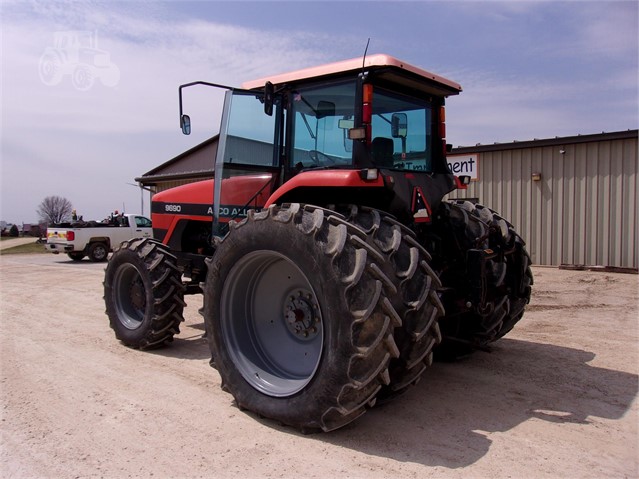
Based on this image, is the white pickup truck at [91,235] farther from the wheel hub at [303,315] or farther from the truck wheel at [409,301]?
the truck wheel at [409,301]

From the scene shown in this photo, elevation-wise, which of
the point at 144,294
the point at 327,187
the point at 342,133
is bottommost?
the point at 144,294

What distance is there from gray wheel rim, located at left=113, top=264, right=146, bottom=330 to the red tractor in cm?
4

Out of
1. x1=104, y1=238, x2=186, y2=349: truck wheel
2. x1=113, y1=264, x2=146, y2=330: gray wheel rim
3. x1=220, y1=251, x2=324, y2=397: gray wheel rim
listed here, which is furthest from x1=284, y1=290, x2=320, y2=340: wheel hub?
x1=113, y1=264, x2=146, y2=330: gray wheel rim

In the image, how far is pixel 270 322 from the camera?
4434 millimetres

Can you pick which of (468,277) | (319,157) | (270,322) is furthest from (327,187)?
(468,277)

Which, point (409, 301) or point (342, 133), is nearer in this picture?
point (409, 301)

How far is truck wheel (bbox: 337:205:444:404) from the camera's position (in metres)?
3.53

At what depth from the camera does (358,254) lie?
3.42 m

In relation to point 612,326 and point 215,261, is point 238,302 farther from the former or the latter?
point 612,326

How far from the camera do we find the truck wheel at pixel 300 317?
3.37m

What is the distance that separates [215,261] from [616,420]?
10.9 ft

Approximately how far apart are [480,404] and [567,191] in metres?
9.94

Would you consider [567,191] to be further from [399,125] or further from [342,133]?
[342,133]

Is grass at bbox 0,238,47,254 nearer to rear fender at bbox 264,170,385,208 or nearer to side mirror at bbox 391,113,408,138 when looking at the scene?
rear fender at bbox 264,170,385,208
